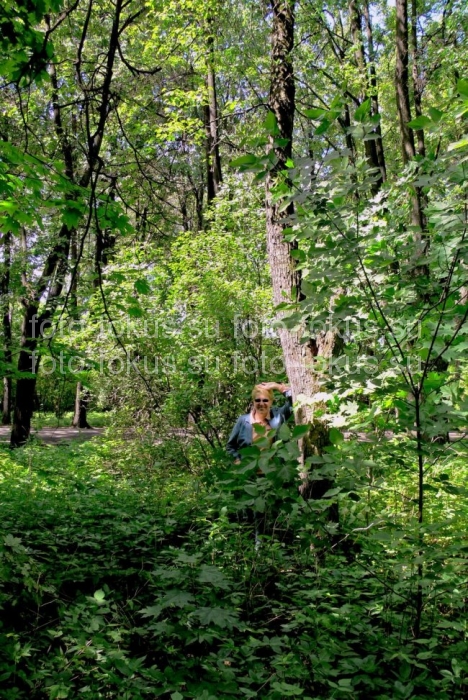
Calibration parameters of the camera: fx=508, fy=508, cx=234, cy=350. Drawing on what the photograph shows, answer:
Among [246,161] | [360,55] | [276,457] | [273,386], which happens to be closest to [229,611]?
[276,457]

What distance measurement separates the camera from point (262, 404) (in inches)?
185

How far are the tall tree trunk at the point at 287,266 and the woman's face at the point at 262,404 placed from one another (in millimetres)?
262

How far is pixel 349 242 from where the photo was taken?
7.36 feet

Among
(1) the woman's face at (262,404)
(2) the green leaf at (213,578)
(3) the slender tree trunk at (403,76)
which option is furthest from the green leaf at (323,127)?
(3) the slender tree trunk at (403,76)

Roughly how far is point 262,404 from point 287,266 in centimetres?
133

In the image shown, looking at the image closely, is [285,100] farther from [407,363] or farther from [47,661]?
[47,661]

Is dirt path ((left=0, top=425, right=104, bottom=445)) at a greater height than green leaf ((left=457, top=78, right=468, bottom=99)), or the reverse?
green leaf ((left=457, top=78, right=468, bottom=99))

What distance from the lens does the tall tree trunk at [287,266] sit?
4.34 meters

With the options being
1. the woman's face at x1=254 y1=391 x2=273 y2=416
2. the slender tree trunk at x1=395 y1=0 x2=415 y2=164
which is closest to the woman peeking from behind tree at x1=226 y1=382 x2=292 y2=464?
the woman's face at x1=254 y1=391 x2=273 y2=416

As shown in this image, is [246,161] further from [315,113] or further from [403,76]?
[403,76]

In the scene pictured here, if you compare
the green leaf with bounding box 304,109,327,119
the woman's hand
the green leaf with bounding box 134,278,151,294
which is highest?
the green leaf with bounding box 304,109,327,119

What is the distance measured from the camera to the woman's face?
4.70 m

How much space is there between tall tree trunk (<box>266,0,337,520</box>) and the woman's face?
262mm

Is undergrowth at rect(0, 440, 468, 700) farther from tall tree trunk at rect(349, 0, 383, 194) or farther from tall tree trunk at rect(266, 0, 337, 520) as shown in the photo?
tall tree trunk at rect(349, 0, 383, 194)
